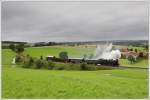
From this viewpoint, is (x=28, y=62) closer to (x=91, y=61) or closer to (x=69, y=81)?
(x=69, y=81)

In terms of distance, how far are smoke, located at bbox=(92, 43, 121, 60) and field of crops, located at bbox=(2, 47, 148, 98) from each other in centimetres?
6

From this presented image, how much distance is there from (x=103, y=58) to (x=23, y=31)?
682mm

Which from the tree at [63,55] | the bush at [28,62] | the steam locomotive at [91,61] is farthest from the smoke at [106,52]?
the bush at [28,62]

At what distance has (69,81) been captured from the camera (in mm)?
3117

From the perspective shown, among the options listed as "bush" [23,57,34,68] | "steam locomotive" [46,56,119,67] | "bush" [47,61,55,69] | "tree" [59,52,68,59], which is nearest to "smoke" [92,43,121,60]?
"steam locomotive" [46,56,119,67]

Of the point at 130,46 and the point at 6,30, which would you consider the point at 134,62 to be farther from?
the point at 6,30

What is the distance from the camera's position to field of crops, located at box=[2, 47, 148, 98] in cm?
305

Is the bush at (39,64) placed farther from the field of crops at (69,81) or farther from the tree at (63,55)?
the tree at (63,55)

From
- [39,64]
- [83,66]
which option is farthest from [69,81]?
[39,64]

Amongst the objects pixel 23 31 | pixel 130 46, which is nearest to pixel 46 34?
pixel 23 31

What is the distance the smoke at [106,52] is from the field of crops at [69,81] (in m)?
0.06

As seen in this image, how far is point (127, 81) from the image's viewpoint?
3.10 metres

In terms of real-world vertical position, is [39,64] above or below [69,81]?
above

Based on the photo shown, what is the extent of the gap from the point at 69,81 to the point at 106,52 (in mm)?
378
